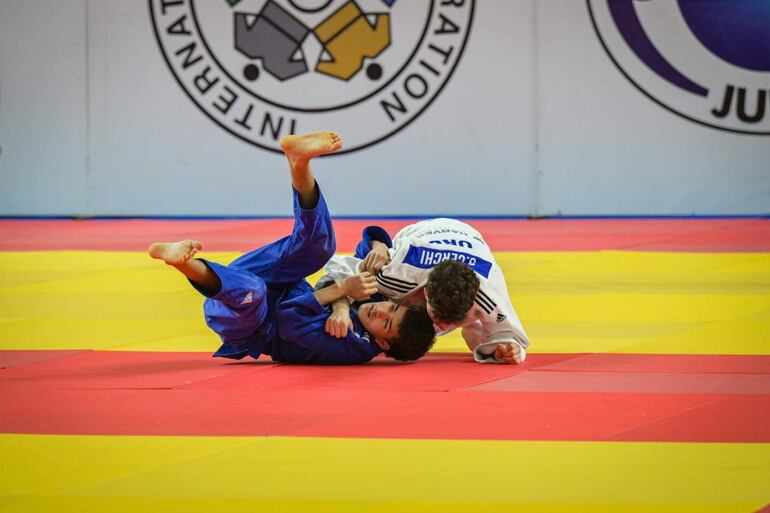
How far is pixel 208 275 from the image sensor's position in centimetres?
545

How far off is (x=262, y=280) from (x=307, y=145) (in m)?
0.63

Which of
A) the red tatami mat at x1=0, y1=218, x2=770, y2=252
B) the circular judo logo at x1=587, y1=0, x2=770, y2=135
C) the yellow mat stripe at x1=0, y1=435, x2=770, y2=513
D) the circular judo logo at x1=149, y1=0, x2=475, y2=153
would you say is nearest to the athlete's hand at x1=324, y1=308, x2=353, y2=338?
the yellow mat stripe at x1=0, y1=435, x2=770, y2=513

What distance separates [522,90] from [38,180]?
519 centimetres

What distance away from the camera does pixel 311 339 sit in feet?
18.9

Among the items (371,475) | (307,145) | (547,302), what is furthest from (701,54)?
(371,475)

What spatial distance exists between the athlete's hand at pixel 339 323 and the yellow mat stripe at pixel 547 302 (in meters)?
0.96

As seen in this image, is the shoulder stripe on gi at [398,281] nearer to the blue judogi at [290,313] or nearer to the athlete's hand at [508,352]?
the blue judogi at [290,313]

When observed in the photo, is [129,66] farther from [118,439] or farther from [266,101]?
[118,439]

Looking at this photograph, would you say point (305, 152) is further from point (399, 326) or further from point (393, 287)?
point (399, 326)

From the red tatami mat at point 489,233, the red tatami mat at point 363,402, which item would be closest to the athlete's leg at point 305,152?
the red tatami mat at point 363,402

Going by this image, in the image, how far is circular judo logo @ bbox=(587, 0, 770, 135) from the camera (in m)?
13.1

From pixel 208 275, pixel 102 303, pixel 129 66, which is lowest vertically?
pixel 102 303

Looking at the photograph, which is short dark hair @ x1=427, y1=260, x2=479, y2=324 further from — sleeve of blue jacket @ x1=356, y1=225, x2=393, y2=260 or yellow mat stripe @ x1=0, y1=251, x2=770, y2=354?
yellow mat stripe @ x1=0, y1=251, x2=770, y2=354

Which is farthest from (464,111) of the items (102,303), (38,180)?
(102,303)
